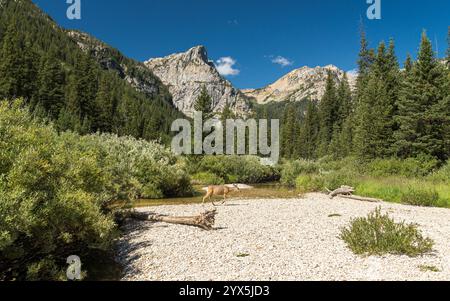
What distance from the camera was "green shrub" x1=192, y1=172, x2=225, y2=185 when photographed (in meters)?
36.8

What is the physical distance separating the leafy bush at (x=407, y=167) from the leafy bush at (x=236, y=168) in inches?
576

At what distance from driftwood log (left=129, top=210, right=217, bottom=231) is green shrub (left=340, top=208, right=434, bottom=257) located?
468 centimetres

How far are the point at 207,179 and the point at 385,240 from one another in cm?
2903

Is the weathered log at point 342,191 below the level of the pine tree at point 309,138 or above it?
below

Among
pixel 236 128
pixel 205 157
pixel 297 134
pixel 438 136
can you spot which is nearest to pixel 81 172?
pixel 205 157

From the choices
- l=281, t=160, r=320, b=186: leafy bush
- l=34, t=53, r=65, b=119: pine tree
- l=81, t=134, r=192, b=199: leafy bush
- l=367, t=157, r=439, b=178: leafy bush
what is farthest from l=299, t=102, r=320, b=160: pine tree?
l=81, t=134, r=192, b=199: leafy bush

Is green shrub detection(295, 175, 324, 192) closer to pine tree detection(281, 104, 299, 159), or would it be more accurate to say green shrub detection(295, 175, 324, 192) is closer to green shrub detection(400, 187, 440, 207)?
green shrub detection(400, 187, 440, 207)

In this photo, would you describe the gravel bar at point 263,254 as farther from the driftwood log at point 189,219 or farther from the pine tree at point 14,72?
the pine tree at point 14,72

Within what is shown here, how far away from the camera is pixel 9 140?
788 cm

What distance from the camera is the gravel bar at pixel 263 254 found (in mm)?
7680

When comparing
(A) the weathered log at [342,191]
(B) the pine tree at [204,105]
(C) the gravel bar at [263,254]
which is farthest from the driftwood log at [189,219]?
(B) the pine tree at [204,105]

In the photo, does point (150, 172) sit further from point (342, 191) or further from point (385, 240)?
point (385, 240)

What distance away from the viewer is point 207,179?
123 ft
